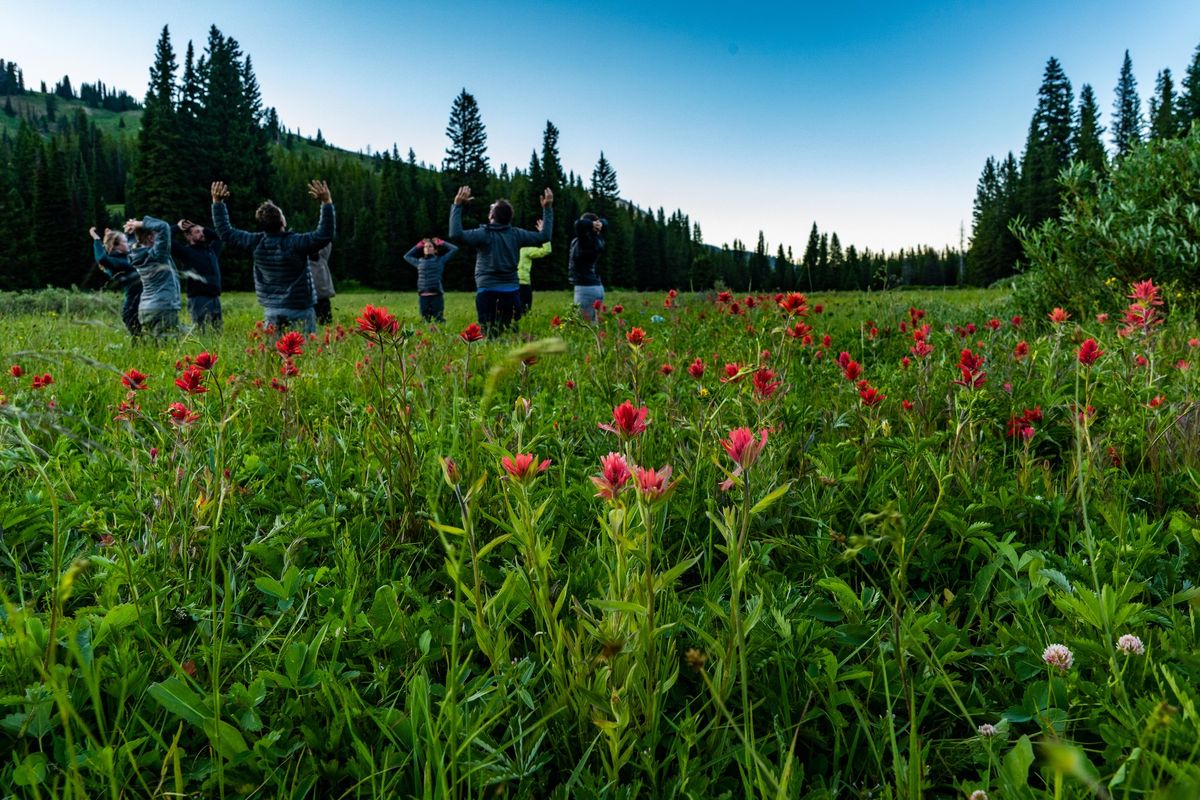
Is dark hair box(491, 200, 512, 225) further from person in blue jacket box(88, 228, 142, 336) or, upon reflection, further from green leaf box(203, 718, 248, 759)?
green leaf box(203, 718, 248, 759)

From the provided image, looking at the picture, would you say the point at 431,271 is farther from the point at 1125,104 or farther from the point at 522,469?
the point at 1125,104

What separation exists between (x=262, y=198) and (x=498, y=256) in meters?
54.6

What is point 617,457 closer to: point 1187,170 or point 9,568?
point 9,568

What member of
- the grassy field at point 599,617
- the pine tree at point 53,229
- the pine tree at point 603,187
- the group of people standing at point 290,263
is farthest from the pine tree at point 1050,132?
the pine tree at point 53,229

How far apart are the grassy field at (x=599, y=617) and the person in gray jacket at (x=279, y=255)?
6.70 meters

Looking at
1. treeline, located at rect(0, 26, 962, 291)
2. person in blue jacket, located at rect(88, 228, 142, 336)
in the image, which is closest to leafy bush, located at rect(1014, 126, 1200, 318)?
treeline, located at rect(0, 26, 962, 291)

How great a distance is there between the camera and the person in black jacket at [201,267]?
10.5m

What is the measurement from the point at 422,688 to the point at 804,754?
2.61 ft

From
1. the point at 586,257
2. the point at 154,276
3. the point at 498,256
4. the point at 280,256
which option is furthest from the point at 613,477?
the point at 586,257

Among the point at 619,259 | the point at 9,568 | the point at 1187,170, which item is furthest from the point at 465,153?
the point at 9,568

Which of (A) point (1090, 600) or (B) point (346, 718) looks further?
(A) point (1090, 600)

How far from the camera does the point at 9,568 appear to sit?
1.91 m

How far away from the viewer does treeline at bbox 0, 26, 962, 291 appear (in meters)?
51.0

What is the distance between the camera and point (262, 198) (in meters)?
54.7
